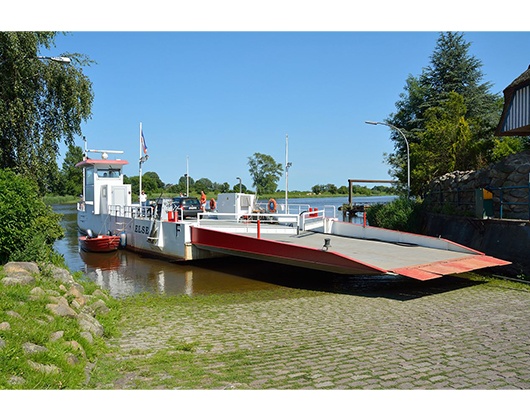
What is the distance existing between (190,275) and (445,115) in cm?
1969

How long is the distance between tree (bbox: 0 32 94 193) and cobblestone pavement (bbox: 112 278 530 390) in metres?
9.43

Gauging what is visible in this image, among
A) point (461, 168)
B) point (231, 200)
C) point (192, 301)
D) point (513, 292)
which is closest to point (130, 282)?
point (192, 301)

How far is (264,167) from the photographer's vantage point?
82.6 meters

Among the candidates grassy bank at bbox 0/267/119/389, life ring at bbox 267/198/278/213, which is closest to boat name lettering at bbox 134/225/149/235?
life ring at bbox 267/198/278/213

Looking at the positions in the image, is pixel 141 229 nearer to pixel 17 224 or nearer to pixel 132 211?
pixel 132 211

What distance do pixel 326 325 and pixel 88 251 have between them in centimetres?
1899

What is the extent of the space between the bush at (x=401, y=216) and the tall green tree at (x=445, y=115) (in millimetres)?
3898

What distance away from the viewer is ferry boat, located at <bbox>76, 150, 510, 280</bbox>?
12773 mm

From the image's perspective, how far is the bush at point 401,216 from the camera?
22.5 meters

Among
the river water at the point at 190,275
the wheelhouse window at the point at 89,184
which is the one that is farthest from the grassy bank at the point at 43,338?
the wheelhouse window at the point at 89,184

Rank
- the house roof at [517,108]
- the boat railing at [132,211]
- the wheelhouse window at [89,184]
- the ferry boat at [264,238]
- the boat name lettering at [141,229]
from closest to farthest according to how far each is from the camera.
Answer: the ferry boat at [264,238] → the house roof at [517,108] → the boat name lettering at [141,229] → the boat railing at [132,211] → the wheelhouse window at [89,184]

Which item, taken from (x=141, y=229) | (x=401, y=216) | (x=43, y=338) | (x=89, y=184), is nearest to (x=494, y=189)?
(x=401, y=216)

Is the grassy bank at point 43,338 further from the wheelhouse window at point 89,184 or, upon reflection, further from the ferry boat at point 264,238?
the wheelhouse window at point 89,184

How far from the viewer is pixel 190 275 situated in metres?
17.4
